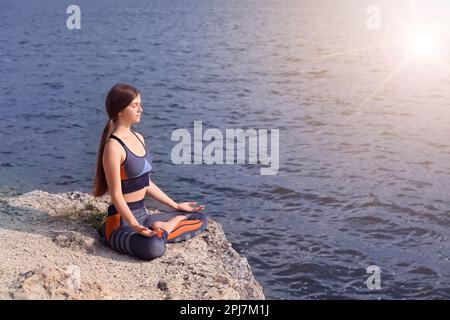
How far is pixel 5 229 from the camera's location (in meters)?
9.92

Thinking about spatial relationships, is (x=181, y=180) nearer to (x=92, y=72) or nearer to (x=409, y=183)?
(x=409, y=183)

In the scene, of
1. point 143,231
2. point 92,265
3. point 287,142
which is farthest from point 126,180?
point 287,142

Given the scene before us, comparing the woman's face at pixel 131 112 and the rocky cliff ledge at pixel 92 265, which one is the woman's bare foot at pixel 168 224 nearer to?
the rocky cliff ledge at pixel 92 265

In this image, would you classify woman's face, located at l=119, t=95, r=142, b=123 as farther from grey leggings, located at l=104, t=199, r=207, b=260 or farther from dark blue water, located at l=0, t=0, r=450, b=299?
dark blue water, located at l=0, t=0, r=450, b=299

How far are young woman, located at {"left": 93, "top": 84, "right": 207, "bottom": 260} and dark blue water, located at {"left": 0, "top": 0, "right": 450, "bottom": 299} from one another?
2.81 m

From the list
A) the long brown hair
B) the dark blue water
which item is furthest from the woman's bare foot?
the dark blue water

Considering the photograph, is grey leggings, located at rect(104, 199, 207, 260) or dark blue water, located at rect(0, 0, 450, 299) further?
dark blue water, located at rect(0, 0, 450, 299)

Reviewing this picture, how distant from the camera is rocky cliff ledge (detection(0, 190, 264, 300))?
786cm

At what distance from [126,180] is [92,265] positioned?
127 cm

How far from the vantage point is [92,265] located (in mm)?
8828

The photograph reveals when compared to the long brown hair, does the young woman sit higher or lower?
lower

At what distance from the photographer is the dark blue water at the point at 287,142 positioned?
12.5m
